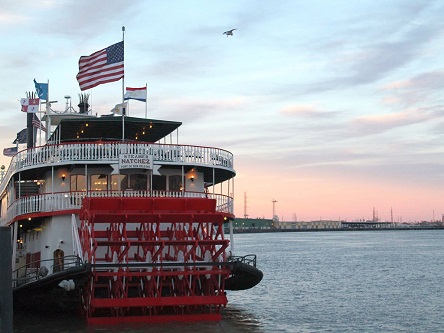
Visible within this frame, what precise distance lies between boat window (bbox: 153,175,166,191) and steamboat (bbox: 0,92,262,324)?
0.03m

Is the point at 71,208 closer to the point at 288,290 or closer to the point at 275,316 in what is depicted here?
the point at 275,316

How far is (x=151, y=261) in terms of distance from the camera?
18312 mm

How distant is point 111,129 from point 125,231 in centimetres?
582

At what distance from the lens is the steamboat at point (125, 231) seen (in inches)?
678

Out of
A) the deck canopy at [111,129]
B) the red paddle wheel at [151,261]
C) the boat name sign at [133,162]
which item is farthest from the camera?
the deck canopy at [111,129]

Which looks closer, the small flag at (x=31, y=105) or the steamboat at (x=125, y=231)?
the steamboat at (x=125, y=231)

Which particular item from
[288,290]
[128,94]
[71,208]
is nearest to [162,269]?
[71,208]

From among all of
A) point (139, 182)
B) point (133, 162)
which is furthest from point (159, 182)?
point (133, 162)

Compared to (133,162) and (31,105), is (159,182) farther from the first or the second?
(31,105)

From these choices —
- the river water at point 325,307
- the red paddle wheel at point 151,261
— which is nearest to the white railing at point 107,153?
the red paddle wheel at point 151,261

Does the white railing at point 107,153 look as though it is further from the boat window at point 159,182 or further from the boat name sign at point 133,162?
the boat window at point 159,182

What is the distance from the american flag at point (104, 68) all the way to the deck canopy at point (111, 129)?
3.83ft

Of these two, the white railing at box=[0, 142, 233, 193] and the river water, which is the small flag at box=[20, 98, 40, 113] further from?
the river water

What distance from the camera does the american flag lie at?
21.9 metres
